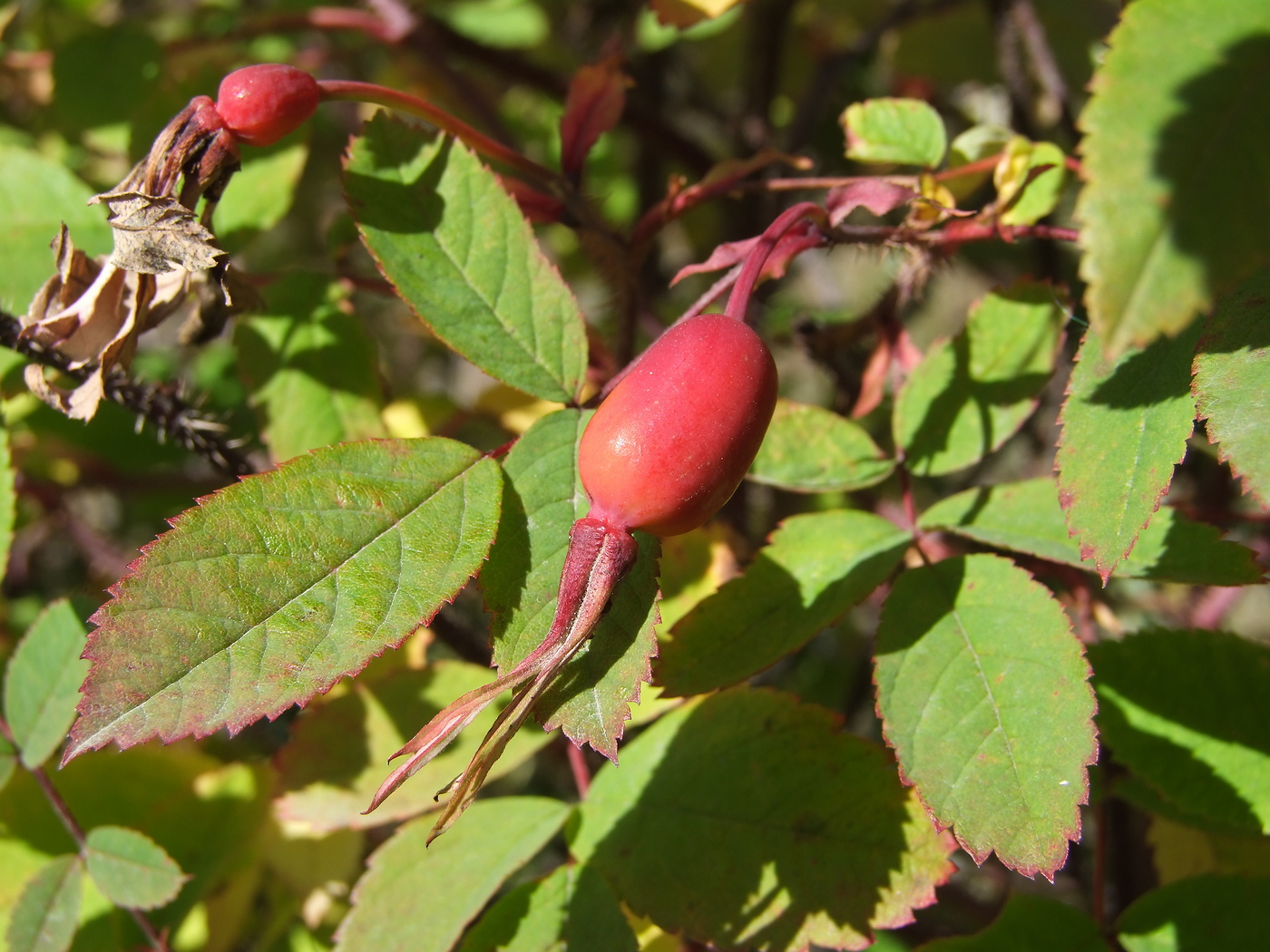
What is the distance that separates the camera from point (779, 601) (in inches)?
40.2

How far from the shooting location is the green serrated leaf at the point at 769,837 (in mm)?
1021

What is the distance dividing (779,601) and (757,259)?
34 cm

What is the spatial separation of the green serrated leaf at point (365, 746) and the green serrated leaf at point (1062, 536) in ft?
1.93

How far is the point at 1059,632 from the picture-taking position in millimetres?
922

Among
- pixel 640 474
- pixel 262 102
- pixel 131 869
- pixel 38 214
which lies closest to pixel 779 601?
pixel 640 474

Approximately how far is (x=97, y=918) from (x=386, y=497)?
0.83 meters

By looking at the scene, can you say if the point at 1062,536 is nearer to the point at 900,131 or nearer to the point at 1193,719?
the point at 1193,719

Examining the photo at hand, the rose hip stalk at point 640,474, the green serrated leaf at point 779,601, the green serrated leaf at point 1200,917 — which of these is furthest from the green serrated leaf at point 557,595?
the green serrated leaf at point 1200,917

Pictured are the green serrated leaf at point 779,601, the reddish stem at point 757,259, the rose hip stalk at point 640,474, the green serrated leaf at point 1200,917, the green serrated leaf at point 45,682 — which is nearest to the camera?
the rose hip stalk at point 640,474

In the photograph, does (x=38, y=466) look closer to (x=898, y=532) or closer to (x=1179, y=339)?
(x=898, y=532)

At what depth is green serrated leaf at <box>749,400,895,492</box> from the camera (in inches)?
45.6

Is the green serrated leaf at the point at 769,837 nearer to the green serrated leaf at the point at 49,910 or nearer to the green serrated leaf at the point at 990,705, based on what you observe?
the green serrated leaf at the point at 990,705

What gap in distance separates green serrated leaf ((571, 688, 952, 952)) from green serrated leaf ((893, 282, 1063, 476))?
34 centimetres

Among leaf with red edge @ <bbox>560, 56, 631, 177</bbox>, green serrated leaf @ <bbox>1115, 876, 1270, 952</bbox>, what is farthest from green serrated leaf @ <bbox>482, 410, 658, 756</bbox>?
green serrated leaf @ <bbox>1115, 876, 1270, 952</bbox>
